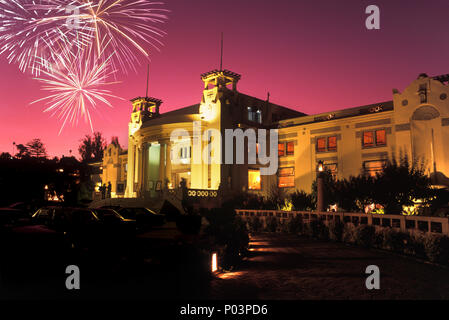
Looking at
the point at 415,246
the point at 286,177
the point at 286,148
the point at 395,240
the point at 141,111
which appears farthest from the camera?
the point at 141,111

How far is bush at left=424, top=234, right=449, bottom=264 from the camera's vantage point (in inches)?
421

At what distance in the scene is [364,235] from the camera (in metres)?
14.7

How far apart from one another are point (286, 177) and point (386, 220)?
2416 cm

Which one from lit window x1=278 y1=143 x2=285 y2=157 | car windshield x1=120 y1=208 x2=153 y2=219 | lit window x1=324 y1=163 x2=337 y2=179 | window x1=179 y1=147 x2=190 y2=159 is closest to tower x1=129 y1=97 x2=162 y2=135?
window x1=179 y1=147 x2=190 y2=159

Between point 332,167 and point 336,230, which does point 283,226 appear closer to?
point 336,230

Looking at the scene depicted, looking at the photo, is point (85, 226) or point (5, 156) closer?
point (85, 226)

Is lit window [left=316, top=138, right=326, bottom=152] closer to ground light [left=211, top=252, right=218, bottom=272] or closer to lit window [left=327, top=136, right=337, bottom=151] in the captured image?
lit window [left=327, top=136, right=337, bottom=151]

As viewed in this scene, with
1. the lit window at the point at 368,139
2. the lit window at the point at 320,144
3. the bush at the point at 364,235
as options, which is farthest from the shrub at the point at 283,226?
the lit window at the point at 320,144

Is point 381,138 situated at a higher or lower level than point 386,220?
higher

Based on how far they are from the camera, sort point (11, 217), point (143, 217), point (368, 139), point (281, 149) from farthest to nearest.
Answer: point (281, 149)
point (368, 139)
point (143, 217)
point (11, 217)

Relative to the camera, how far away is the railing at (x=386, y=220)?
12.0 meters

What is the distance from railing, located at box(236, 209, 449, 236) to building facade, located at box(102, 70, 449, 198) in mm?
13911

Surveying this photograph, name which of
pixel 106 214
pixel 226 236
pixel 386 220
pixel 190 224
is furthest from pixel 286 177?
pixel 190 224
